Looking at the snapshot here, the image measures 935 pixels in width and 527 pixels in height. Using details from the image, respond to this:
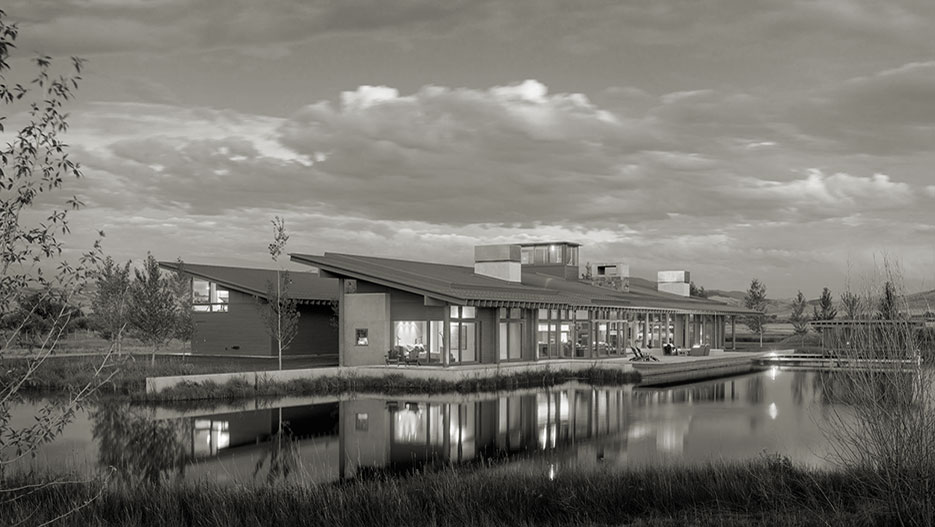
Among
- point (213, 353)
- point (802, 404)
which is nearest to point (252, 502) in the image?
point (802, 404)

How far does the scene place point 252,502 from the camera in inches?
398

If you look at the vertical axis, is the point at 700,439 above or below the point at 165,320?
below

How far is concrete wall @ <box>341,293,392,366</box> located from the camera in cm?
3161

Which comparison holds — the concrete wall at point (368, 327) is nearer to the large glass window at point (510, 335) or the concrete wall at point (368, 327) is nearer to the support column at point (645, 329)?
the large glass window at point (510, 335)

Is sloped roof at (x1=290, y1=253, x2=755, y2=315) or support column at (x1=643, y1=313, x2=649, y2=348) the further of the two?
support column at (x1=643, y1=313, x2=649, y2=348)

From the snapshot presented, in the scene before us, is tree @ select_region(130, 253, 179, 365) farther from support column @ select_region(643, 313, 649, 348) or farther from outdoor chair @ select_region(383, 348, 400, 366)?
support column @ select_region(643, 313, 649, 348)

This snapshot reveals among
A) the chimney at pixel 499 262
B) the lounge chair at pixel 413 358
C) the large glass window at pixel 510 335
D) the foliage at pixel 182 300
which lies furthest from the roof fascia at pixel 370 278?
the chimney at pixel 499 262

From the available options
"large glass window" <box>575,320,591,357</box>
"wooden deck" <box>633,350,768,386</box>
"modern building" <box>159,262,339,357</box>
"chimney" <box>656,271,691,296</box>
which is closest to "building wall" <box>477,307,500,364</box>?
"wooden deck" <box>633,350,768,386</box>

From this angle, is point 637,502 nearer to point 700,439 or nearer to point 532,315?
point 700,439

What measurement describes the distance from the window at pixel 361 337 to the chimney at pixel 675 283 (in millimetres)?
35059

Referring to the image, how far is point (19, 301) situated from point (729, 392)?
25335 millimetres

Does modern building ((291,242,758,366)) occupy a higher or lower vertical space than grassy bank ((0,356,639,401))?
higher

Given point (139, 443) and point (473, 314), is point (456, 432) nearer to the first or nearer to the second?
point (139, 443)

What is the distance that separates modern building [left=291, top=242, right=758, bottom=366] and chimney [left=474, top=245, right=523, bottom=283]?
50 mm
